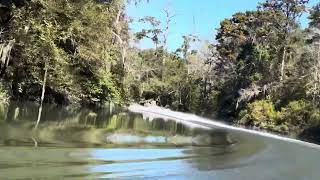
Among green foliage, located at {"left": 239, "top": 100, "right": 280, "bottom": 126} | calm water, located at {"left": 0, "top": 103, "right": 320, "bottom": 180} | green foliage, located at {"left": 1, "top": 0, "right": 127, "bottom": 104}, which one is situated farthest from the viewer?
green foliage, located at {"left": 239, "top": 100, "right": 280, "bottom": 126}

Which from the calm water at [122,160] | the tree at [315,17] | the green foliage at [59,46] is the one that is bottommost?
the calm water at [122,160]

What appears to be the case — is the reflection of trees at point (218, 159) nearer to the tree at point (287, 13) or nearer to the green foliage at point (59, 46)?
the green foliage at point (59, 46)

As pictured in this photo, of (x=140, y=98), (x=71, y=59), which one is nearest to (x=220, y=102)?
(x=140, y=98)

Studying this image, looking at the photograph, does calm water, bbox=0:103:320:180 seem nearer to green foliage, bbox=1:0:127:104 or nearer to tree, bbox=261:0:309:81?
green foliage, bbox=1:0:127:104

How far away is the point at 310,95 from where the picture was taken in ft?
162

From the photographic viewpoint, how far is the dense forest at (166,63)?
28594mm

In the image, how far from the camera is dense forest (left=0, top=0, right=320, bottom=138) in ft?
93.8

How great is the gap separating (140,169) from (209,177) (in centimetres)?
161

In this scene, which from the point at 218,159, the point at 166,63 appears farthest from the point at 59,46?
the point at 166,63

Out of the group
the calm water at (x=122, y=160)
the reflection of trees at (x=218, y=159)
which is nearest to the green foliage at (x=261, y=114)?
the calm water at (x=122, y=160)

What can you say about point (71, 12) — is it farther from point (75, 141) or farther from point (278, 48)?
point (278, 48)

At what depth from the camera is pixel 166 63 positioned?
255ft

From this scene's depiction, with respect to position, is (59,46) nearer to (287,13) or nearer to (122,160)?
(122,160)

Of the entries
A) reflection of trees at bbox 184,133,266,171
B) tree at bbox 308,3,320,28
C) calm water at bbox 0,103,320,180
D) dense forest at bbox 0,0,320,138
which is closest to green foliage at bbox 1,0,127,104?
dense forest at bbox 0,0,320,138
